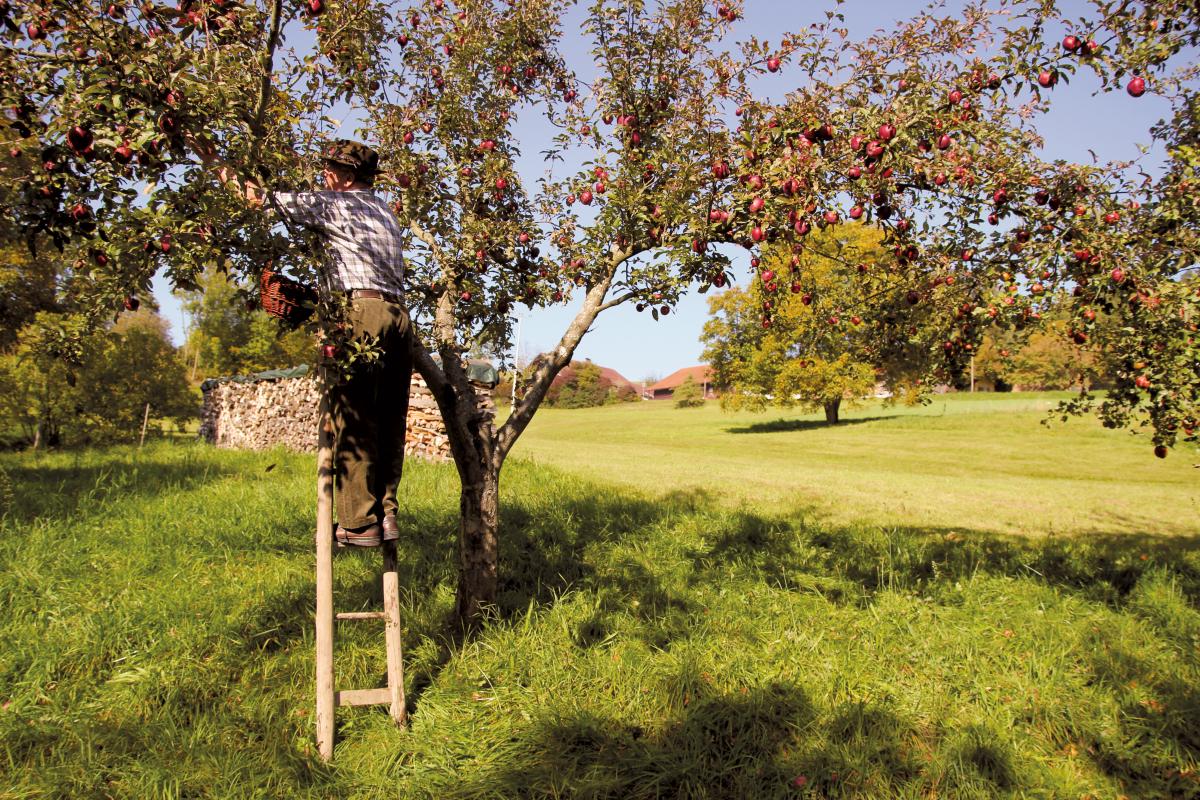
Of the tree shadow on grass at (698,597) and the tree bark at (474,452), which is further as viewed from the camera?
the tree bark at (474,452)

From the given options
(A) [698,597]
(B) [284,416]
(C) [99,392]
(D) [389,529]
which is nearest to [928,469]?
(A) [698,597]

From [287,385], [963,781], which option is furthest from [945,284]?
[287,385]

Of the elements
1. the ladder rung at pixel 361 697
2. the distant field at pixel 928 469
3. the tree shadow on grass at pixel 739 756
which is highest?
the ladder rung at pixel 361 697

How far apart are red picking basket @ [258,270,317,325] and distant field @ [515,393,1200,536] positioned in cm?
567

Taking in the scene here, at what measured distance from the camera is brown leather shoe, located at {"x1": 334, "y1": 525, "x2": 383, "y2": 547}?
131 inches

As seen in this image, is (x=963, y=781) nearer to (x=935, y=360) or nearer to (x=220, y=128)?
(x=935, y=360)

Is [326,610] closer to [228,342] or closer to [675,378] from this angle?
[228,342]

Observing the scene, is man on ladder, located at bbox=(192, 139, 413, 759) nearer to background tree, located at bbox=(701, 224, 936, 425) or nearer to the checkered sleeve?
the checkered sleeve

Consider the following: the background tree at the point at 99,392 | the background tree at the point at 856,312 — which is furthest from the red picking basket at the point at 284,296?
the background tree at the point at 99,392

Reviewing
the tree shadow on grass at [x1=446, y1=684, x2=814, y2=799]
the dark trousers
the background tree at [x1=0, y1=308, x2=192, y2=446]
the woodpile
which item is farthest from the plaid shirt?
the background tree at [x1=0, y1=308, x2=192, y2=446]

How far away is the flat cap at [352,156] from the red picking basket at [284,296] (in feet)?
2.36

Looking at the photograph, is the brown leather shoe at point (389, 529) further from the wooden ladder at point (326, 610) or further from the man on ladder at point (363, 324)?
the wooden ladder at point (326, 610)

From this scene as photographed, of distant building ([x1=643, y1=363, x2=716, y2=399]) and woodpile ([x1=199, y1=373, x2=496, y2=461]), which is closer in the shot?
woodpile ([x1=199, y1=373, x2=496, y2=461])

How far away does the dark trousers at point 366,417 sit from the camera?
3305 mm
